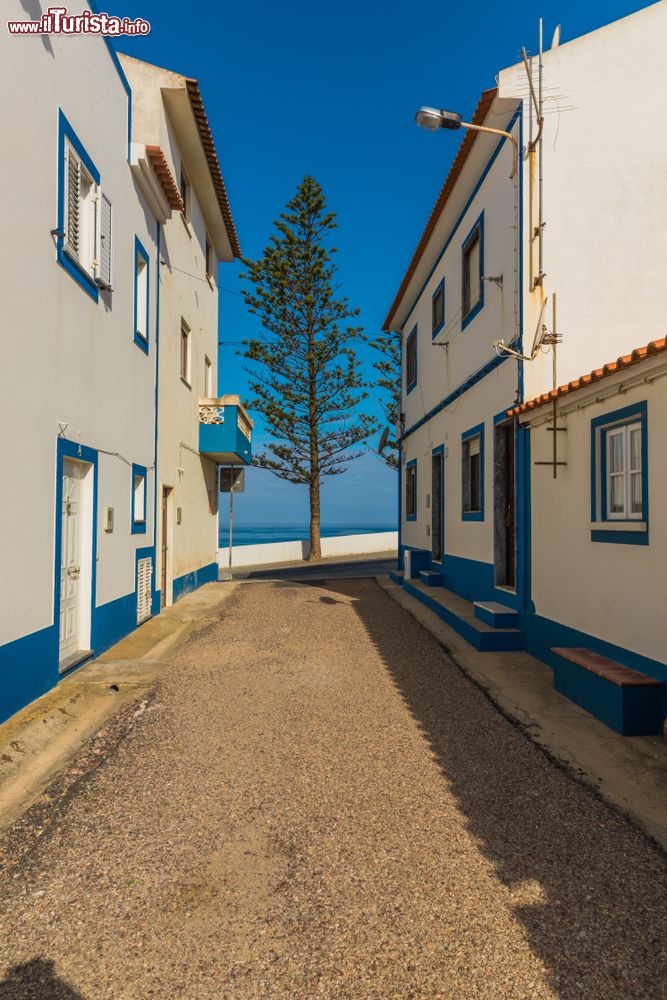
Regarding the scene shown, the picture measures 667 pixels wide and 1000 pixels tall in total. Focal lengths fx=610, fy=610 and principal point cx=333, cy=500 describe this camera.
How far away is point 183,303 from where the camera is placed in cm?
1194

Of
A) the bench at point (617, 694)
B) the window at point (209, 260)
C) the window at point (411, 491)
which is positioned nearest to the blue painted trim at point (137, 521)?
the bench at point (617, 694)

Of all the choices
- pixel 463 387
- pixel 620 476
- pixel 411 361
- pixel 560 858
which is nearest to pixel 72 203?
pixel 620 476

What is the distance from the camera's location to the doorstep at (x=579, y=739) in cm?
357

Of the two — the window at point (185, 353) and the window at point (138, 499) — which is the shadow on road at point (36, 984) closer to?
the window at point (138, 499)

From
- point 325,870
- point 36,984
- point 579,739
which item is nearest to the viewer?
point 36,984

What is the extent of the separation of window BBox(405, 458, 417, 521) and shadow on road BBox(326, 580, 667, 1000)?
10.4m

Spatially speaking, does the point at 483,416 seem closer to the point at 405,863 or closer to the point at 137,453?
the point at 137,453

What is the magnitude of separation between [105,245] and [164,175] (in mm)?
2808

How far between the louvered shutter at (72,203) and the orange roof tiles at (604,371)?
5.06 m

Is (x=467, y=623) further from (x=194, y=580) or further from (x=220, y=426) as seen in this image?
(x=220, y=426)

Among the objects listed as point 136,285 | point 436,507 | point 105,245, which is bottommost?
point 436,507

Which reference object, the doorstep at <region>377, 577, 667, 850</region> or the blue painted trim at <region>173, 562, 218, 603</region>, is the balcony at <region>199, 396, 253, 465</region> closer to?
the blue painted trim at <region>173, 562, 218, 603</region>

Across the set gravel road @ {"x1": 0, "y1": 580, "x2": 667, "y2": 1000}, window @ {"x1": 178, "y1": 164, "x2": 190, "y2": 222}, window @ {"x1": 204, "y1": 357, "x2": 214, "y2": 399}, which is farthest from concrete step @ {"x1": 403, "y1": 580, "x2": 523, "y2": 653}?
window @ {"x1": 178, "y1": 164, "x2": 190, "y2": 222}

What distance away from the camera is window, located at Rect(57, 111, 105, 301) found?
19.1ft
